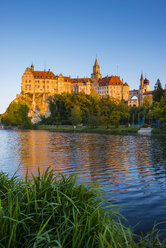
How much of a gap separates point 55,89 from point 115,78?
45218 mm

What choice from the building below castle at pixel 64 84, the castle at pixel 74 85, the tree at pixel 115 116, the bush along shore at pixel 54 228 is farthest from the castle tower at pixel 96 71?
the bush along shore at pixel 54 228

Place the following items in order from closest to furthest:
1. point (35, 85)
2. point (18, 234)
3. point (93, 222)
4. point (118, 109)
→ point (18, 234)
point (93, 222)
point (118, 109)
point (35, 85)

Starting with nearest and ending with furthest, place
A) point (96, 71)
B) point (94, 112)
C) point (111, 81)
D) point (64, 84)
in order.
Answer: point (94, 112), point (64, 84), point (111, 81), point (96, 71)

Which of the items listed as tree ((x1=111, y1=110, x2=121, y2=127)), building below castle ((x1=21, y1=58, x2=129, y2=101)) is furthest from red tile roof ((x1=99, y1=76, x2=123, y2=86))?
tree ((x1=111, y1=110, x2=121, y2=127))

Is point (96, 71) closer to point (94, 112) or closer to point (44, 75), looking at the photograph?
point (44, 75)

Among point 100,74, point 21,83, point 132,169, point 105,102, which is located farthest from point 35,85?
point 132,169

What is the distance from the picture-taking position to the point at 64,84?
143m

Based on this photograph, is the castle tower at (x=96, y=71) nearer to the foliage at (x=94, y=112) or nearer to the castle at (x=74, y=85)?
the castle at (x=74, y=85)

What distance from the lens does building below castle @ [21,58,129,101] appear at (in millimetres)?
136625

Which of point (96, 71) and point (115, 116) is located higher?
point (96, 71)

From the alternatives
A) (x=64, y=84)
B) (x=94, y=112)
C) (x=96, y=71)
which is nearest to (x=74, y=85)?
(x=64, y=84)

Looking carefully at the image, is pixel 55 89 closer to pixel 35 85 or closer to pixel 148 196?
pixel 35 85

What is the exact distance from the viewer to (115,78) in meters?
156

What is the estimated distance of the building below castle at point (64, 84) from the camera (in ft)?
448
